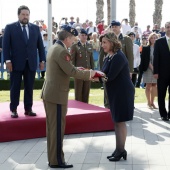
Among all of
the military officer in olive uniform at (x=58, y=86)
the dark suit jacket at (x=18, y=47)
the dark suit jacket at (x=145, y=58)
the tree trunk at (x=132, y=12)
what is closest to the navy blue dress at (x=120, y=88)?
the military officer in olive uniform at (x=58, y=86)

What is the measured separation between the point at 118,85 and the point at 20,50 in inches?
80.2

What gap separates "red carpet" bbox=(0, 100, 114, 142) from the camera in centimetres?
651

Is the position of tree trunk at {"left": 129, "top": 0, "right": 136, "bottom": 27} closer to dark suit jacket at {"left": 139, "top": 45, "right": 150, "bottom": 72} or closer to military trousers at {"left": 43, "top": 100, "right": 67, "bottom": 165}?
dark suit jacket at {"left": 139, "top": 45, "right": 150, "bottom": 72}

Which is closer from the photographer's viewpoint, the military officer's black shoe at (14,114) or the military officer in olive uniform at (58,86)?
the military officer in olive uniform at (58,86)

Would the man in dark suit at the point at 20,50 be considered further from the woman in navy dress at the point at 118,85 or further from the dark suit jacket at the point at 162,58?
the dark suit jacket at the point at 162,58

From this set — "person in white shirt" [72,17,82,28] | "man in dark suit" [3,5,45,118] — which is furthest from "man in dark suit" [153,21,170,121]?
"person in white shirt" [72,17,82,28]

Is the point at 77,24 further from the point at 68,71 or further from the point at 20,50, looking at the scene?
the point at 68,71

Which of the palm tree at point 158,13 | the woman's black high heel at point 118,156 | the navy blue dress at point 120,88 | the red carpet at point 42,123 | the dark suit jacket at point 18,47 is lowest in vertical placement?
the woman's black high heel at point 118,156

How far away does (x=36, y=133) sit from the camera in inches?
265

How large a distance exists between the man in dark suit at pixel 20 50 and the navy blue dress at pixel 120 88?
1780mm

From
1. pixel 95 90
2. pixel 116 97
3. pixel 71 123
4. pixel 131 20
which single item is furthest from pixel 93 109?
pixel 131 20

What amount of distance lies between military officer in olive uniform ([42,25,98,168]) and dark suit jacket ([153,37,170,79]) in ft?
10.9

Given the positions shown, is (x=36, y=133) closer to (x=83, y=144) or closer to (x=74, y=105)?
(x=83, y=144)

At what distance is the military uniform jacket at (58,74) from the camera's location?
4867mm
